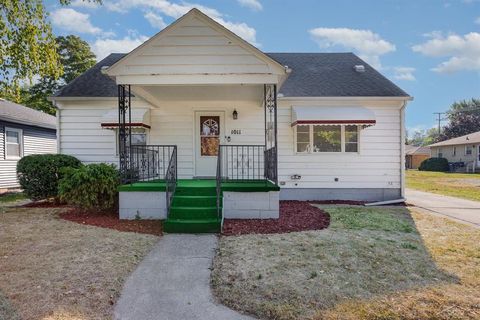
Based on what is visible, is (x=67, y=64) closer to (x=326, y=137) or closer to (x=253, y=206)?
(x=326, y=137)

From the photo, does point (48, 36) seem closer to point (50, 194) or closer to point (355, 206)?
point (50, 194)

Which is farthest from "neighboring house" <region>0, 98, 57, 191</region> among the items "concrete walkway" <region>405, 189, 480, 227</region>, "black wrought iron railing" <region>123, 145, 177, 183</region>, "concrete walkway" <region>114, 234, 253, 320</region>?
"concrete walkway" <region>405, 189, 480, 227</region>

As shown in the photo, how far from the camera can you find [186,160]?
9695mm

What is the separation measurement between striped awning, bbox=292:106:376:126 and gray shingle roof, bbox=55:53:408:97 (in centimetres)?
72

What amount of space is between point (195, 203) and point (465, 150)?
3456 cm

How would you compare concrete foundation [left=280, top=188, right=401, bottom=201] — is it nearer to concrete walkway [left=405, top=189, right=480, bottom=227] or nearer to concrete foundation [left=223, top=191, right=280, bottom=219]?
concrete walkway [left=405, top=189, right=480, bottom=227]

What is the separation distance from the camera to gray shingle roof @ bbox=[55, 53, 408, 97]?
9.75 meters

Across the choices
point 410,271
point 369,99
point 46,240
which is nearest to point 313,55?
point 369,99

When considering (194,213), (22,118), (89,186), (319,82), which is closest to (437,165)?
(319,82)

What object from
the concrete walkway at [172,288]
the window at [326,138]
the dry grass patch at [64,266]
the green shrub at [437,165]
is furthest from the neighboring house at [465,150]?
the dry grass patch at [64,266]

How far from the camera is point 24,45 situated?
6496 millimetres

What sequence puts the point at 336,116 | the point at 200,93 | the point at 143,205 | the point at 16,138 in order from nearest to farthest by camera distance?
the point at 143,205
the point at 200,93
the point at 336,116
the point at 16,138

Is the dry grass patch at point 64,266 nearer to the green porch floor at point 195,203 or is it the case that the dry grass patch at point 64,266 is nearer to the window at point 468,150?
the green porch floor at point 195,203

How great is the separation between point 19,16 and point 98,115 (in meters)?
3.90
